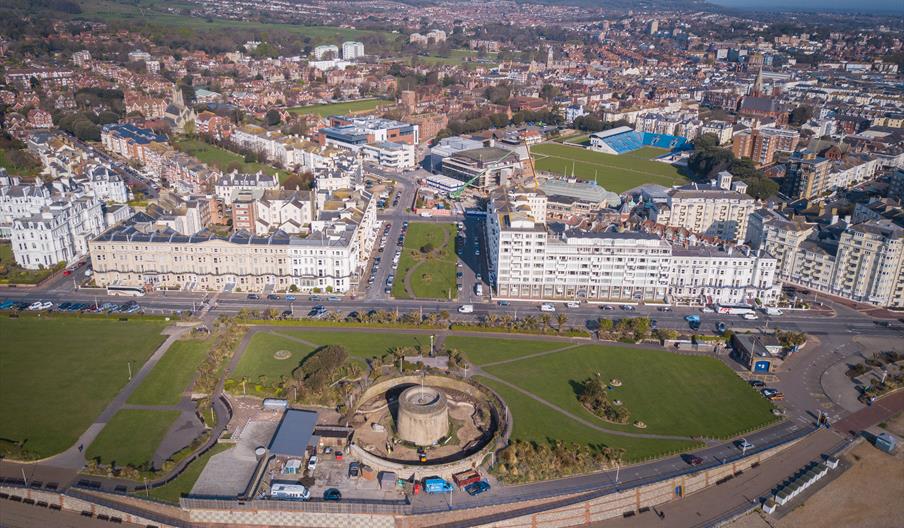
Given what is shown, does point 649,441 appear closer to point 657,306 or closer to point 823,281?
point 657,306

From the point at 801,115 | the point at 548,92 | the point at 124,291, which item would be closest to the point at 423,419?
the point at 124,291

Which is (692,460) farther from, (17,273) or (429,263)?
(17,273)

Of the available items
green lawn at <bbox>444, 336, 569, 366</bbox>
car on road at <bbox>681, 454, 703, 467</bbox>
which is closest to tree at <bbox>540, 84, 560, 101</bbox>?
green lawn at <bbox>444, 336, 569, 366</bbox>

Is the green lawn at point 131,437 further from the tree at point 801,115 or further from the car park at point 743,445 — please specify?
the tree at point 801,115

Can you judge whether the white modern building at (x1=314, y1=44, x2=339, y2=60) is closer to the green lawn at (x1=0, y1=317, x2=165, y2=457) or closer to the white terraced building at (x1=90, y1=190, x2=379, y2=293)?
the white terraced building at (x1=90, y1=190, x2=379, y2=293)

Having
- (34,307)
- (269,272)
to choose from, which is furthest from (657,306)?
(34,307)
